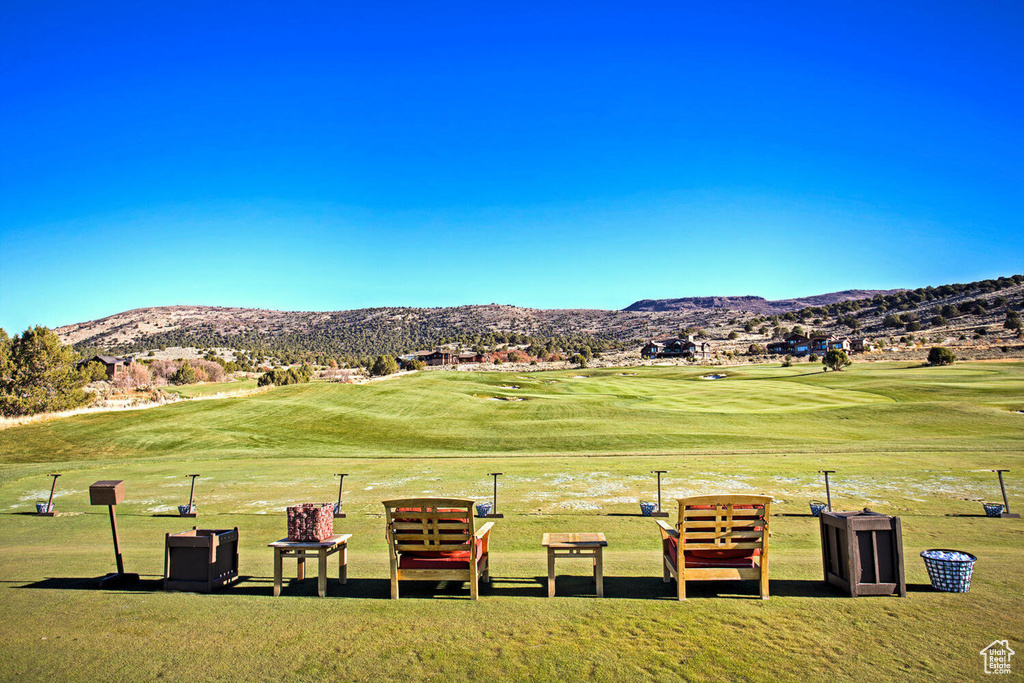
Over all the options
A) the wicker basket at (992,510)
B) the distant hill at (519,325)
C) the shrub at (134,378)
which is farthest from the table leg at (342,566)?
the distant hill at (519,325)

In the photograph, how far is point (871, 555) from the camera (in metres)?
7.61

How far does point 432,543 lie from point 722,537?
3.87m

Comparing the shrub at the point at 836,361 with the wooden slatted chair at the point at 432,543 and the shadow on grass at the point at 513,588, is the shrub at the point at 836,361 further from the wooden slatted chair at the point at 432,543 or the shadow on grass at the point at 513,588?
the wooden slatted chair at the point at 432,543

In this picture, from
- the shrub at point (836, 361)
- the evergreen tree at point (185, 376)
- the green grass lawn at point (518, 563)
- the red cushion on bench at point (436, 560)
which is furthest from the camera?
the evergreen tree at point (185, 376)

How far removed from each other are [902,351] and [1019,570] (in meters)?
85.3

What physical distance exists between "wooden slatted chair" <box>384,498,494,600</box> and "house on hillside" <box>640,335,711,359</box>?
332ft

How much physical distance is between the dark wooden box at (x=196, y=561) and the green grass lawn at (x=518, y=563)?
230 mm

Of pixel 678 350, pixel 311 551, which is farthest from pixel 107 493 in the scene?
pixel 678 350

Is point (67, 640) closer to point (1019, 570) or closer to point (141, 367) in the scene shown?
point (1019, 570)

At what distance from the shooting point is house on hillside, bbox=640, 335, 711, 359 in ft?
350

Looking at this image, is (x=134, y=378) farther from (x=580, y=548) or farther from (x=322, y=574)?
(x=580, y=548)

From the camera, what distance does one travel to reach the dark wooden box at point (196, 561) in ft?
26.8

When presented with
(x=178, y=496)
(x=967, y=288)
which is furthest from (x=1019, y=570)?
(x=967, y=288)

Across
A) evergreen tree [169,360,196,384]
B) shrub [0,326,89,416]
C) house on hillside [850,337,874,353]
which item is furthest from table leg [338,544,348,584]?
house on hillside [850,337,874,353]
